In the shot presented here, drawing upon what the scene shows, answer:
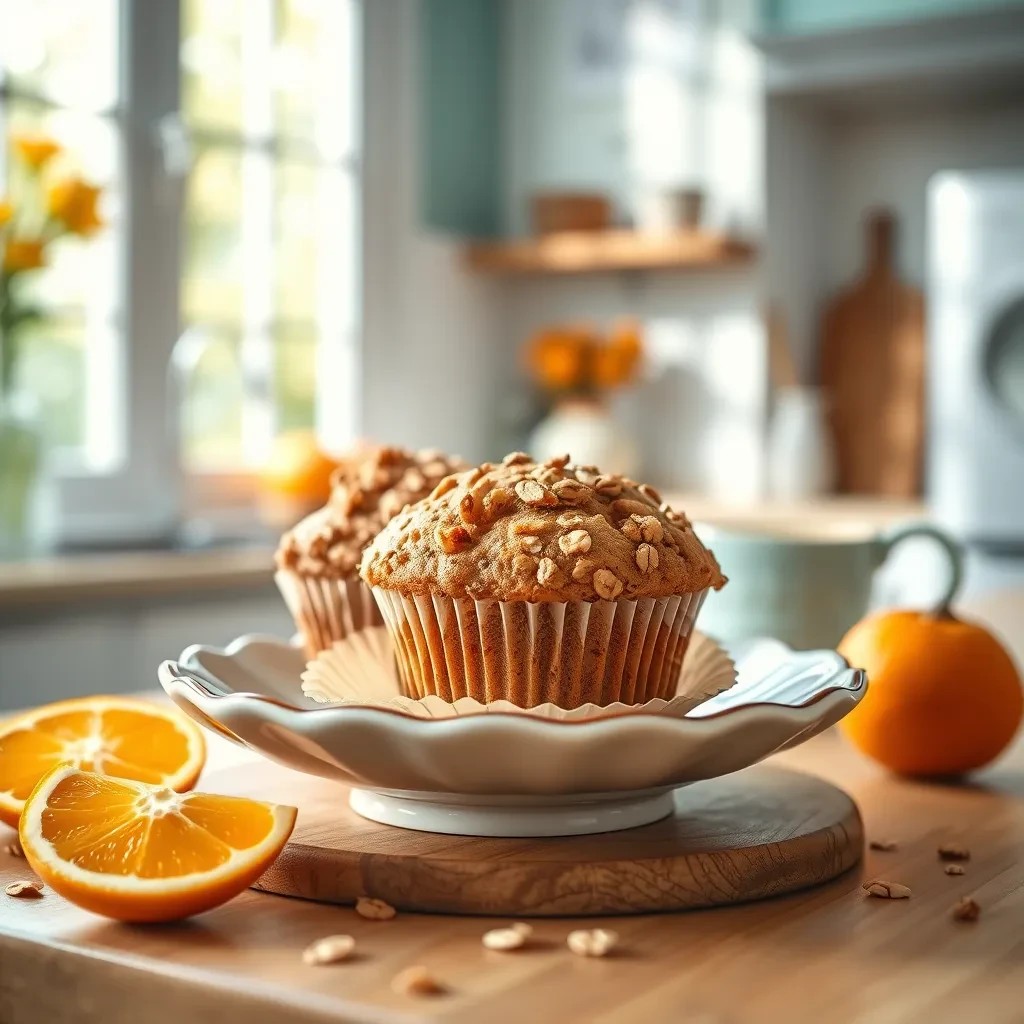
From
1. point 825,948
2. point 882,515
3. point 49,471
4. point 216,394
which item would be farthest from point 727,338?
point 825,948

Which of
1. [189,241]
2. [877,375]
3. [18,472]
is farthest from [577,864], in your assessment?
[877,375]

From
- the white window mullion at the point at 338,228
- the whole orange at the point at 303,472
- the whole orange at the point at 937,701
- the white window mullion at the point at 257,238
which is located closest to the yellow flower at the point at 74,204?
the whole orange at the point at 303,472

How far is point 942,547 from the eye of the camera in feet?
3.51

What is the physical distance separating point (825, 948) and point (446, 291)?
11.4 feet

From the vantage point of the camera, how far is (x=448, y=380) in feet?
13.1

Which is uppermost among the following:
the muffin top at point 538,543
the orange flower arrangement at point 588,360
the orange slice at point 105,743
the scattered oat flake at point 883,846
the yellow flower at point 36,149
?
the yellow flower at point 36,149

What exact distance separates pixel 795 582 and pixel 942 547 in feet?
0.35

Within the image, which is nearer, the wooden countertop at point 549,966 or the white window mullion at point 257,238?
the wooden countertop at point 549,966

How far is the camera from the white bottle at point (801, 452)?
3.65 m

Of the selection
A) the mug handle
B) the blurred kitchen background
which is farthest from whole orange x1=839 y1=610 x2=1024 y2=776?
the blurred kitchen background

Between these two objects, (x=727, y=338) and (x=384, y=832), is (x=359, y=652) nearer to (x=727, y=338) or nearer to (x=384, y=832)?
(x=384, y=832)

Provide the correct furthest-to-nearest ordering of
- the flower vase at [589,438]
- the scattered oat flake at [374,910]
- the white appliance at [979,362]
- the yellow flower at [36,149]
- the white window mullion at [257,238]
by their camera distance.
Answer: the flower vase at [589,438] → the white window mullion at [257,238] → the white appliance at [979,362] → the yellow flower at [36,149] → the scattered oat flake at [374,910]

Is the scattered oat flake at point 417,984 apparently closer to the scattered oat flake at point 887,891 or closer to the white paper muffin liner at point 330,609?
the scattered oat flake at point 887,891

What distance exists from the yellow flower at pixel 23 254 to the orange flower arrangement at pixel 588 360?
1.52 meters
